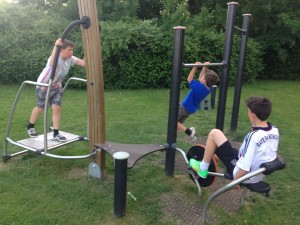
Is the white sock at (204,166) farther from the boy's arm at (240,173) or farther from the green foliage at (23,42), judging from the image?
the green foliage at (23,42)

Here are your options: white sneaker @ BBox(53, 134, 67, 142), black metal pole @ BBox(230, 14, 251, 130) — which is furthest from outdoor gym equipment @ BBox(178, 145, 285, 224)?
black metal pole @ BBox(230, 14, 251, 130)

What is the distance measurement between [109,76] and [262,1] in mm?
6254

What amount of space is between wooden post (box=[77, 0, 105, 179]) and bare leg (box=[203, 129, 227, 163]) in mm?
1126

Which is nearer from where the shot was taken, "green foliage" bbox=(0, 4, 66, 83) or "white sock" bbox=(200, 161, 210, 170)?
"white sock" bbox=(200, 161, 210, 170)

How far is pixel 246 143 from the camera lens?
2670 millimetres

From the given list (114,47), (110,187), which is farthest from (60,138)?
(114,47)

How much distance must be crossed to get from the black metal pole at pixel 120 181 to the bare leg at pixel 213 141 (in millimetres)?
748

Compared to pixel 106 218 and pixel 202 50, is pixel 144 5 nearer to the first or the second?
pixel 202 50

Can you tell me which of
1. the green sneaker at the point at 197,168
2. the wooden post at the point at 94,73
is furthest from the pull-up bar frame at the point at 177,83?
the wooden post at the point at 94,73

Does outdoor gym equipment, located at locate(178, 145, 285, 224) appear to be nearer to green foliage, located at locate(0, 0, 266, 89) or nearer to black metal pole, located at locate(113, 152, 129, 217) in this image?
black metal pole, located at locate(113, 152, 129, 217)

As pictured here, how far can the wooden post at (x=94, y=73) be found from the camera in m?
3.22

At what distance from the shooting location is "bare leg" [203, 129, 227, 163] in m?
2.96

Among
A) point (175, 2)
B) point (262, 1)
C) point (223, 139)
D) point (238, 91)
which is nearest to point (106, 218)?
point (223, 139)

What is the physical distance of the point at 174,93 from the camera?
3.51 metres
